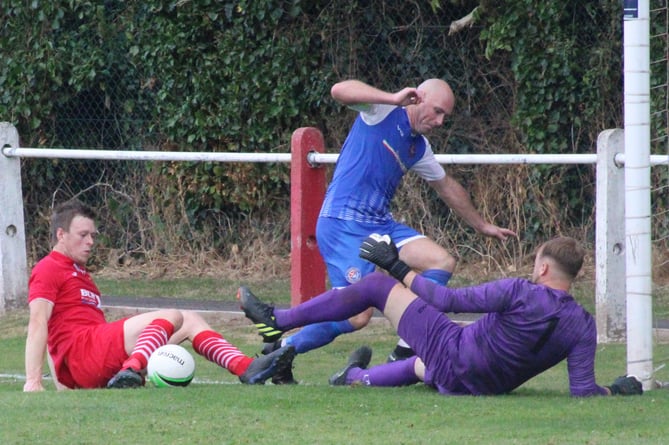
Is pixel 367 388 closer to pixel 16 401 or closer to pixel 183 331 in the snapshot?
pixel 183 331

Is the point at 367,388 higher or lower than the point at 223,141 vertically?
lower

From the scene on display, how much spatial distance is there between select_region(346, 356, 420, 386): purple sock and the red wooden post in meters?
2.48

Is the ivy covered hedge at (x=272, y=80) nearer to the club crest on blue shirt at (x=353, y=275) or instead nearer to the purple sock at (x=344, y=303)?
the club crest on blue shirt at (x=353, y=275)

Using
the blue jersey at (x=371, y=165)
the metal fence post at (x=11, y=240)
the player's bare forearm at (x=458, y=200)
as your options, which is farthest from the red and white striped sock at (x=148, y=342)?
the metal fence post at (x=11, y=240)

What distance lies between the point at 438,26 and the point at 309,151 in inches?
164

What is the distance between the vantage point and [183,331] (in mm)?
7773

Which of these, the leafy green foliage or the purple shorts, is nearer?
the purple shorts

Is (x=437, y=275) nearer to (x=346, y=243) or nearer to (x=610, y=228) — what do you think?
(x=346, y=243)

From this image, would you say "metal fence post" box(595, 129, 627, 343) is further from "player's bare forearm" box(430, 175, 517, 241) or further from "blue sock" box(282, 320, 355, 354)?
"blue sock" box(282, 320, 355, 354)

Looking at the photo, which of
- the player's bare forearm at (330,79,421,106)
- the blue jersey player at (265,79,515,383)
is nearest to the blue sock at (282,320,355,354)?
the blue jersey player at (265,79,515,383)

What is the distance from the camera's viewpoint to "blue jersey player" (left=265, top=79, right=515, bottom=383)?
7.64 meters

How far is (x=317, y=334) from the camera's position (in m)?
7.82

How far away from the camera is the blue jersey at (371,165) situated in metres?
7.73

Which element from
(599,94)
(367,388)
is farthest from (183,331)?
(599,94)
